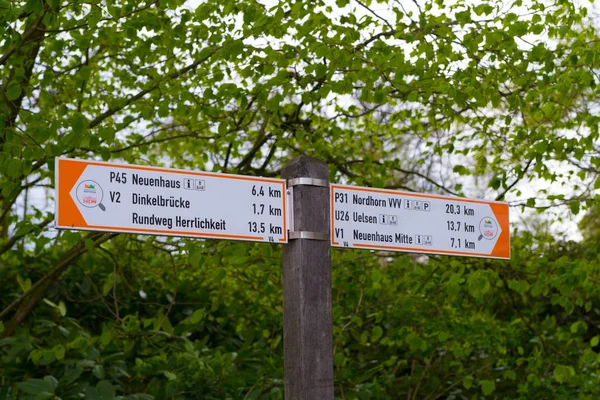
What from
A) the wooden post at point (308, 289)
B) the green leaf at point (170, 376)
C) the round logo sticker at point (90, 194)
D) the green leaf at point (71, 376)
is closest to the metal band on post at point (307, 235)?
the wooden post at point (308, 289)

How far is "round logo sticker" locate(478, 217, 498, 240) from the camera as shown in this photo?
3.38 meters

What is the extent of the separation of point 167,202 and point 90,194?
26 cm

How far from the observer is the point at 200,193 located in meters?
2.89

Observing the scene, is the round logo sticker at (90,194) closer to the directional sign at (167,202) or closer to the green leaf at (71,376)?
the directional sign at (167,202)

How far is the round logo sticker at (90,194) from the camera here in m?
2.69

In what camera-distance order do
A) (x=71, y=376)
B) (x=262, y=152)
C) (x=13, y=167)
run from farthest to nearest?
(x=262, y=152) < (x=71, y=376) < (x=13, y=167)

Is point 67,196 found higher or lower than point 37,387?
higher

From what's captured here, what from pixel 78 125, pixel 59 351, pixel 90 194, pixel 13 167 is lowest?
pixel 59 351

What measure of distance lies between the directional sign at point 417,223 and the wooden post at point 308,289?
Answer: 8 cm

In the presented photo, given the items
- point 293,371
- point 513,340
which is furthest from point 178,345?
point 293,371

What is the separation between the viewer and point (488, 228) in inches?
134

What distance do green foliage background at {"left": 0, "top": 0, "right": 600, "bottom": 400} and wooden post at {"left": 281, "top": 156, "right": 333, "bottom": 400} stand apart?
1213 mm

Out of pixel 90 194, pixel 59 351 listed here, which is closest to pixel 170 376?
pixel 59 351

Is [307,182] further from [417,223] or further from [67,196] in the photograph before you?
[67,196]
